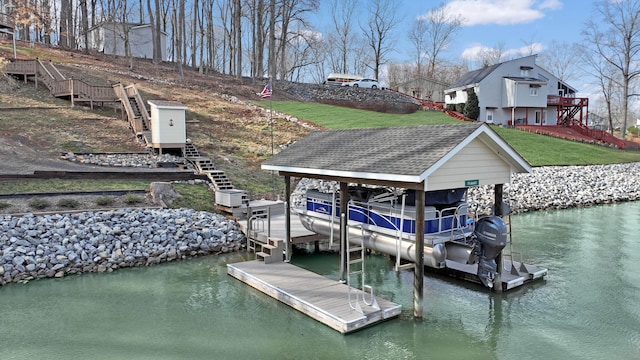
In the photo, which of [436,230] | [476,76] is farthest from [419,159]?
[476,76]

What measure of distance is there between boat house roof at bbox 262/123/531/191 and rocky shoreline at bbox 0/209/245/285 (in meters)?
4.58

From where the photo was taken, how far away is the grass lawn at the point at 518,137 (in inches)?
1276

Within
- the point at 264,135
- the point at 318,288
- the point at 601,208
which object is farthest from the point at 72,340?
the point at 601,208

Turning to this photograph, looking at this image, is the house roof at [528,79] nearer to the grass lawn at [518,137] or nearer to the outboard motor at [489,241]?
the grass lawn at [518,137]

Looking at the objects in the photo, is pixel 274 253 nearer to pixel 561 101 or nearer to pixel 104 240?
pixel 104 240

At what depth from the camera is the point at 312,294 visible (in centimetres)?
1038

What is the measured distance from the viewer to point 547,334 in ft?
30.0

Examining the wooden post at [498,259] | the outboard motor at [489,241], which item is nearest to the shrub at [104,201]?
the outboard motor at [489,241]

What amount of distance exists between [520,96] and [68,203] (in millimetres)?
41593

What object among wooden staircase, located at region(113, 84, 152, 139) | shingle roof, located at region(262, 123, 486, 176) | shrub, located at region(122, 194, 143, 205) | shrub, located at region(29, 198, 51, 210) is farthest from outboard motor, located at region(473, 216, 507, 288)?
wooden staircase, located at region(113, 84, 152, 139)

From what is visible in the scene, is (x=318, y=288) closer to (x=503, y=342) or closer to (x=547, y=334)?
(x=503, y=342)

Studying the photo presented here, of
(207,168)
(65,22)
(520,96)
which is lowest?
(207,168)

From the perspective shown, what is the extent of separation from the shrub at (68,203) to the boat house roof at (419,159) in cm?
758

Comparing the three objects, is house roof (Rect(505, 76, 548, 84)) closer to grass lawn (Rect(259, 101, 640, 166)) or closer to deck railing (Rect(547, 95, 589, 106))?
deck railing (Rect(547, 95, 589, 106))
